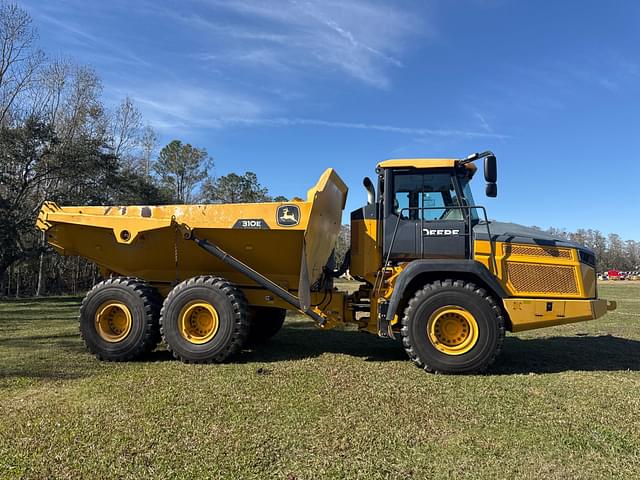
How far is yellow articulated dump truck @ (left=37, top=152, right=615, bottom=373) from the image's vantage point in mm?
5719

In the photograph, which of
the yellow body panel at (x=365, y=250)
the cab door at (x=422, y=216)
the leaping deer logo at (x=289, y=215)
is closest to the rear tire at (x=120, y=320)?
the leaping deer logo at (x=289, y=215)

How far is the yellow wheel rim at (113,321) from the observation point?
6.41m

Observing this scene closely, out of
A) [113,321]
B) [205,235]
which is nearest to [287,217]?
[205,235]

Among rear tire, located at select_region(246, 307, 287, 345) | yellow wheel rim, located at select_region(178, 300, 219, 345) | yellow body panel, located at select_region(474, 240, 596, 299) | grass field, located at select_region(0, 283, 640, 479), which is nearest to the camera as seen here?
grass field, located at select_region(0, 283, 640, 479)

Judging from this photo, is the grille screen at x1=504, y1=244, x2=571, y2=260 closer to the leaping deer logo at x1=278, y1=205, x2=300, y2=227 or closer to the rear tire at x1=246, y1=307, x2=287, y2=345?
the leaping deer logo at x1=278, y1=205, x2=300, y2=227

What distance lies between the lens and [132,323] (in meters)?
6.36

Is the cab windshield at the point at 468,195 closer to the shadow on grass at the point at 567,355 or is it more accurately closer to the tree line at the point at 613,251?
the shadow on grass at the point at 567,355

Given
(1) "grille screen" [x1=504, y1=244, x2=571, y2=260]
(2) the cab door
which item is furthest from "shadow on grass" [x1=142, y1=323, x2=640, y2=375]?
(2) the cab door

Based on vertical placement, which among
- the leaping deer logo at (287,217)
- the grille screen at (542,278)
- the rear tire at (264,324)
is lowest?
the rear tire at (264,324)

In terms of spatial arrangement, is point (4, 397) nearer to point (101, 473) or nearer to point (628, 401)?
point (101, 473)

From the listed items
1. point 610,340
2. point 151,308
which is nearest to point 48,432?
point 151,308

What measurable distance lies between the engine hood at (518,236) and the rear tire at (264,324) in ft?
11.5

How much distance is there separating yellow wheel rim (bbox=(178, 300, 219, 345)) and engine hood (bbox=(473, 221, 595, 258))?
3.69m

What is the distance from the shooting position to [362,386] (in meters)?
5.04
